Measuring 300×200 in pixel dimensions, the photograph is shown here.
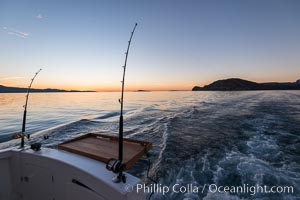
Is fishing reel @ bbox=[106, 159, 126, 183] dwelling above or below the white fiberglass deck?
above

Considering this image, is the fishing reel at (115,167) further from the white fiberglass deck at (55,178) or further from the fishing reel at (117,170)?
the white fiberglass deck at (55,178)

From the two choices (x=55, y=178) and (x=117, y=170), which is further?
(x=55, y=178)

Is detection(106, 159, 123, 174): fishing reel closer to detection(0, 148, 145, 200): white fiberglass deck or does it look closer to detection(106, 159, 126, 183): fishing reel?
detection(106, 159, 126, 183): fishing reel

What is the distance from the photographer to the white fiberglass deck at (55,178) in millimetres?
1938

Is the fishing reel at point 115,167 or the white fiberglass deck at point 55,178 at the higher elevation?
the fishing reel at point 115,167

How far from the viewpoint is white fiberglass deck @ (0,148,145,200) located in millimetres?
1938

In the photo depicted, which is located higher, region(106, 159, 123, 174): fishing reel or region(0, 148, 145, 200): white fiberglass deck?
region(106, 159, 123, 174): fishing reel

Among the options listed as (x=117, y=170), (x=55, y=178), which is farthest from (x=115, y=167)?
(x=55, y=178)

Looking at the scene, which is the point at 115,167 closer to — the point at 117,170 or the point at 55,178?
the point at 117,170

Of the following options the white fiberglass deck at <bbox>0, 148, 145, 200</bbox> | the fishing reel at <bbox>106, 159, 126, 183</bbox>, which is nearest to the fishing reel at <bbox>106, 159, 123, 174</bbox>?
the fishing reel at <bbox>106, 159, 126, 183</bbox>

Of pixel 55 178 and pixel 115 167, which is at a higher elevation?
pixel 115 167

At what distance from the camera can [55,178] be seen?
2463 mm

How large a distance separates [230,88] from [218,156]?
397ft

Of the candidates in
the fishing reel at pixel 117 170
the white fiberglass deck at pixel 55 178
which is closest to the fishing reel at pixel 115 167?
the fishing reel at pixel 117 170
